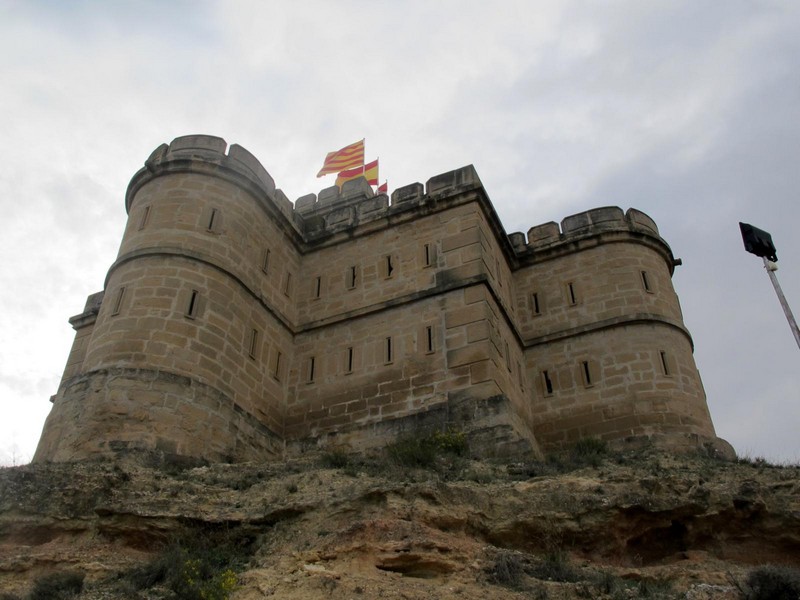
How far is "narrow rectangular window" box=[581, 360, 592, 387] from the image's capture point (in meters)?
16.8

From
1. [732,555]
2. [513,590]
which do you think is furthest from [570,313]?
[513,590]

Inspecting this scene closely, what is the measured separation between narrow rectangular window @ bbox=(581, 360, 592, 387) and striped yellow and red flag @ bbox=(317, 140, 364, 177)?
454 inches

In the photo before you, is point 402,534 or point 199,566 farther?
point 199,566

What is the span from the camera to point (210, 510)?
9438mm

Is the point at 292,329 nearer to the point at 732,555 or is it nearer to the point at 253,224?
the point at 253,224

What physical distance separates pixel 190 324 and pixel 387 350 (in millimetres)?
4020

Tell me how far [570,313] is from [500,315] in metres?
2.28

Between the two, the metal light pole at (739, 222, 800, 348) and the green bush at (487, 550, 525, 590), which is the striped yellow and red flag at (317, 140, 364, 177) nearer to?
the metal light pole at (739, 222, 800, 348)

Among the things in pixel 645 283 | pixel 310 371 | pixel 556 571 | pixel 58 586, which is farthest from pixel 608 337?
pixel 58 586

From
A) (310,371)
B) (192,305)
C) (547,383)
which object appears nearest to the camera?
(192,305)

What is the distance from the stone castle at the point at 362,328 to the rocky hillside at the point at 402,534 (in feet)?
10.5

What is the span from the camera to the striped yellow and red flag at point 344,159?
84.5 feet

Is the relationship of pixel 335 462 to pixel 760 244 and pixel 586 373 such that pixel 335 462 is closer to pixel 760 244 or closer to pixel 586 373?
pixel 586 373

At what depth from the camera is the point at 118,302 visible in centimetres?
1453
